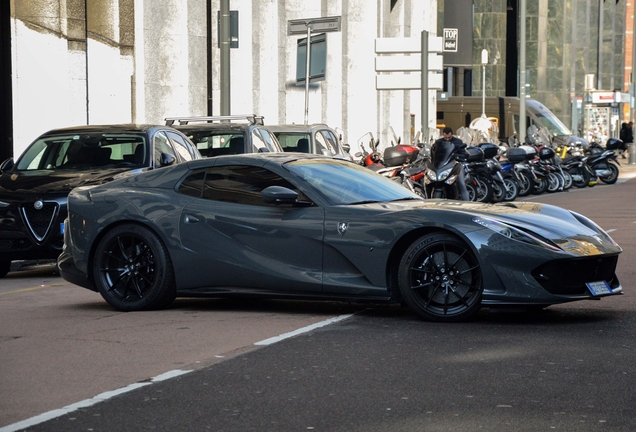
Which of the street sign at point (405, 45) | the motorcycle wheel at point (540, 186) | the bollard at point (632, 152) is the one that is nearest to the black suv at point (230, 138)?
the street sign at point (405, 45)

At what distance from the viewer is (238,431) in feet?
17.7

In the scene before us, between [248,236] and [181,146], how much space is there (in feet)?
20.1

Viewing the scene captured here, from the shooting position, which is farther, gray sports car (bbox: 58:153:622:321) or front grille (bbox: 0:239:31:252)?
front grille (bbox: 0:239:31:252)

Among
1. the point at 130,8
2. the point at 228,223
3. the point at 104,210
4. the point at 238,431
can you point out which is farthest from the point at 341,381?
the point at 130,8

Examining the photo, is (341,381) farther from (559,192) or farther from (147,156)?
(559,192)

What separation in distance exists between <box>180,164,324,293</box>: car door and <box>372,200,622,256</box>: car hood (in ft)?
2.75

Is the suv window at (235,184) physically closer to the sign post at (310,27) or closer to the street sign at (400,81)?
the sign post at (310,27)

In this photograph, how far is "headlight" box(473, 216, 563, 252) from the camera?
8.39 metres

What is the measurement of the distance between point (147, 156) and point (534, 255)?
677cm

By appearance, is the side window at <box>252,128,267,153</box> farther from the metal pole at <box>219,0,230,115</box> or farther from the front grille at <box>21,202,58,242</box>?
the front grille at <box>21,202,58,242</box>

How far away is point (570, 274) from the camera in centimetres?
848

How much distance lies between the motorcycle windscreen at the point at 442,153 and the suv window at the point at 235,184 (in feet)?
41.8

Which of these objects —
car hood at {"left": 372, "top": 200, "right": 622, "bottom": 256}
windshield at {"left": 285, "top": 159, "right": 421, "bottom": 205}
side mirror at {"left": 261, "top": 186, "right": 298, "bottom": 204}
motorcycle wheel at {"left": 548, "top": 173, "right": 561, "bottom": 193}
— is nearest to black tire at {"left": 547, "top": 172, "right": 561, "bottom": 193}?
motorcycle wheel at {"left": 548, "top": 173, "right": 561, "bottom": 193}

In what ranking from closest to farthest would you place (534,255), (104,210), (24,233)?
(534,255) < (104,210) < (24,233)
